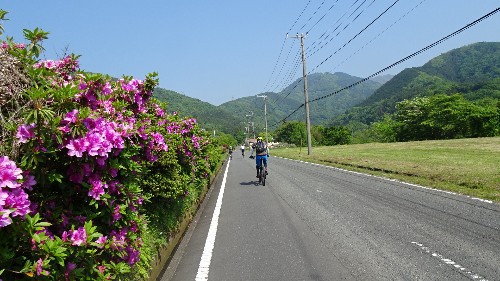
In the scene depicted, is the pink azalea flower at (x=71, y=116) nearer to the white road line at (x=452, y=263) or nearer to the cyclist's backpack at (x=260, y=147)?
the white road line at (x=452, y=263)

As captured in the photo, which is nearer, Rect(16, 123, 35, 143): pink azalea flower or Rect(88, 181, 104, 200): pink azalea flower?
Rect(16, 123, 35, 143): pink azalea flower

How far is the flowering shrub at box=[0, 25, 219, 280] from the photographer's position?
2.41 metres

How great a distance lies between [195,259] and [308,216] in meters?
3.57

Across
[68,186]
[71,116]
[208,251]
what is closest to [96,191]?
[68,186]

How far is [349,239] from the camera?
Result: 22.1 ft

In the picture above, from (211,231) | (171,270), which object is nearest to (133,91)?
(171,270)

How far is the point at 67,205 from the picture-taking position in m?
3.05

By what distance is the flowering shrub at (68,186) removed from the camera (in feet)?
7.89

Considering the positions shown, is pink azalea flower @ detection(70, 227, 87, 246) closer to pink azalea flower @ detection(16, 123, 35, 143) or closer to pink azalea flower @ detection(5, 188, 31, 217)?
pink azalea flower @ detection(5, 188, 31, 217)

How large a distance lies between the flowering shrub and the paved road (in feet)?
7.59

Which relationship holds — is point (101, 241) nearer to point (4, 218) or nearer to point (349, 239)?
point (4, 218)

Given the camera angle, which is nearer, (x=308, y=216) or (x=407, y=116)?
(x=308, y=216)

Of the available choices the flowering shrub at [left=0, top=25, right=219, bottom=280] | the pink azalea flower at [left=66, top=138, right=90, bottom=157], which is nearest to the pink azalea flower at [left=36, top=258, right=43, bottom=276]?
the flowering shrub at [left=0, top=25, right=219, bottom=280]

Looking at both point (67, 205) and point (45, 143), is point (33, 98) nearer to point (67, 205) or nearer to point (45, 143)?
point (45, 143)
